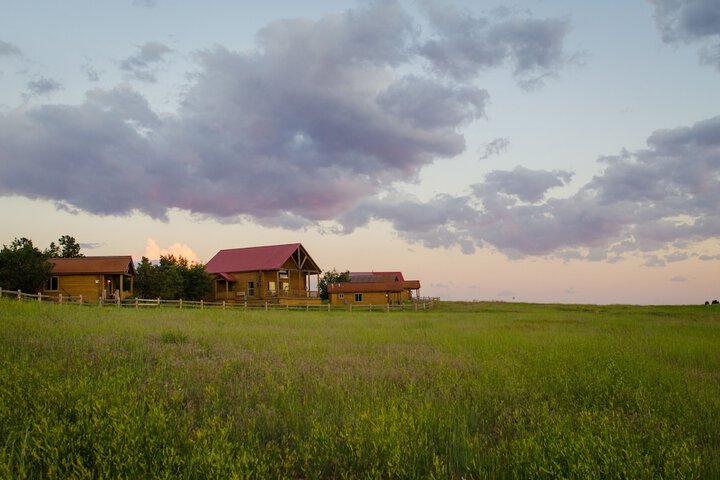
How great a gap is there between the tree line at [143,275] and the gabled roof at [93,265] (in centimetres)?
114

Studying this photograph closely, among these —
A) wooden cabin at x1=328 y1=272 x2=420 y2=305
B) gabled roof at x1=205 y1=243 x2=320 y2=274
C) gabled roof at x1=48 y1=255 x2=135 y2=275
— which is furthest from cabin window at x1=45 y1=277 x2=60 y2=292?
wooden cabin at x1=328 y1=272 x2=420 y2=305

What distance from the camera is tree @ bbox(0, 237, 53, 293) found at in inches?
1571

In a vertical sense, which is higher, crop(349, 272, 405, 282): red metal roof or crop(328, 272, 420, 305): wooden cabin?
crop(349, 272, 405, 282): red metal roof

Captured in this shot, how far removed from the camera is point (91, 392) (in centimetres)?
587

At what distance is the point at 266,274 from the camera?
53750 mm

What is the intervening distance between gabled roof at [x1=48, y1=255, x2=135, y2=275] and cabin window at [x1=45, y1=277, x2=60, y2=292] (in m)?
1.02

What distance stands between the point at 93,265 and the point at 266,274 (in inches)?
694

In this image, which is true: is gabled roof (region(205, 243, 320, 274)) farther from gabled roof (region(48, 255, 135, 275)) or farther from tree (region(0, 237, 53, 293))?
tree (region(0, 237, 53, 293))

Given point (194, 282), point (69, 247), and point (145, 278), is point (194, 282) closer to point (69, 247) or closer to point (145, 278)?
point (145, 278)

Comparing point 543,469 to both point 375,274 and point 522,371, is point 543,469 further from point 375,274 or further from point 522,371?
point 375,274

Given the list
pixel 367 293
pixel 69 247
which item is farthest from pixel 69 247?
pixel 367 293

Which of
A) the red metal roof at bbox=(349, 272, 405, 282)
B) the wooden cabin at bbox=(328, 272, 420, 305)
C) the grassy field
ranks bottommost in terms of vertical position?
the wooden cabin at bbox=(328, 272, 420, 305)

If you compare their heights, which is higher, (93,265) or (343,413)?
(93,265)

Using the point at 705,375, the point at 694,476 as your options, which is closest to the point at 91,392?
the point at 694,476
